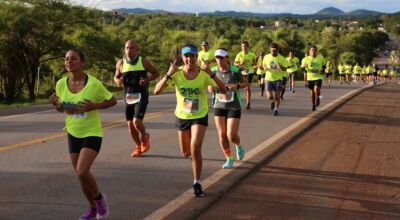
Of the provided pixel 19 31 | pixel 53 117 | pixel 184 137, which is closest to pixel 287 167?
pixel 184 137

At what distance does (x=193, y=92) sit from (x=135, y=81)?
7.98ft

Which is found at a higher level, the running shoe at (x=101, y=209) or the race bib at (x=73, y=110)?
the race bib at (x=73, y=110)

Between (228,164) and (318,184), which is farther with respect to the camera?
(228,164)

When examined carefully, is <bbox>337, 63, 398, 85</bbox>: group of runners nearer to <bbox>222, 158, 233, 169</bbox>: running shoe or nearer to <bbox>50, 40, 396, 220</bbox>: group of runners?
<bbox>50, 40, 396, 220</bbox>: group of runners

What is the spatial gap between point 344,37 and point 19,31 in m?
98.2

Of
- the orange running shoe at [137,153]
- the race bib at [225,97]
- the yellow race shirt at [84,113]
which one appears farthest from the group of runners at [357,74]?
the yellow race shirt at [84,113]

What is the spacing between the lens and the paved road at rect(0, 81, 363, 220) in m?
6.31

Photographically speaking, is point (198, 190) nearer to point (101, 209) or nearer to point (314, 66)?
point (101, 209)

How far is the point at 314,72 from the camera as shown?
17.5m

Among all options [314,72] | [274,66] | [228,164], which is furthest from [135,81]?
[314,72]

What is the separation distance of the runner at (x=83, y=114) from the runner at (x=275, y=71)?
10.5m

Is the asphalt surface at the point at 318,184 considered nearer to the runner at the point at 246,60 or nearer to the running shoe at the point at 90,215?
the running shoe at the point at 90,215

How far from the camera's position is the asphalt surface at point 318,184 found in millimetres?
6195

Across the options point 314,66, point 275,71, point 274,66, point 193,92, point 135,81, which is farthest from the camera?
point 314,66
